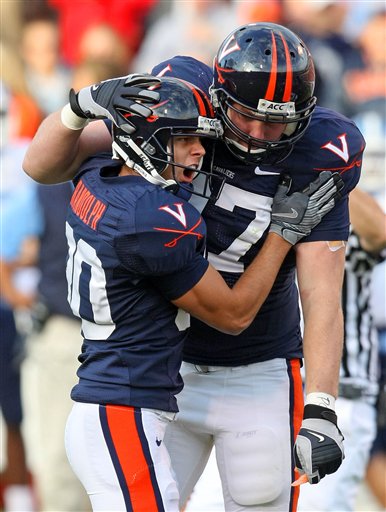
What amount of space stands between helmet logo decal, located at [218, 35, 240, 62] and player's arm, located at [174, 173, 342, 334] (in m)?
0.39

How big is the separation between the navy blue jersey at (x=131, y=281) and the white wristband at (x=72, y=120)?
0.15m

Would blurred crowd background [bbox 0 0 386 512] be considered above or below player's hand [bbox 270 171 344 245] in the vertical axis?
below

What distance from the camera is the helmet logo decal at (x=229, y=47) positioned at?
3.09 meters

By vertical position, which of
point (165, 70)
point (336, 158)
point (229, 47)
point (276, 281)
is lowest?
point (276, 281)

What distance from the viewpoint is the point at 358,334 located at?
457 centimetres

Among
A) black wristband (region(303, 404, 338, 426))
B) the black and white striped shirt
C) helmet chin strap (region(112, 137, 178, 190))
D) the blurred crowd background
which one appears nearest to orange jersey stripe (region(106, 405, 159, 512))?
black wristband (region(303, 404, 338, 426))

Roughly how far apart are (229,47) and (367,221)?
4.47 feet

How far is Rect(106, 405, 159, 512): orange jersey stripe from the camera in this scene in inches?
115

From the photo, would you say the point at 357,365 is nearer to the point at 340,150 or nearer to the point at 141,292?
the point at 340,150

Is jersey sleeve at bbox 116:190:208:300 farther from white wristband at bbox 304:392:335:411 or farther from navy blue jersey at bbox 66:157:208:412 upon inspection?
white wristband at bbox 304:392:335:411

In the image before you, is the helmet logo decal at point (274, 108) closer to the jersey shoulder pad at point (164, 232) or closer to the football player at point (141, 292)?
the football player at point (141, 292)

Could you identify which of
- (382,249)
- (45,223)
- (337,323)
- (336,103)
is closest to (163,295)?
(337,323)

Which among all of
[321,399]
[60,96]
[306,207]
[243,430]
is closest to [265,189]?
[306,207]

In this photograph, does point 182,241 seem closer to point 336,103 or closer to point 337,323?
point 337,323
